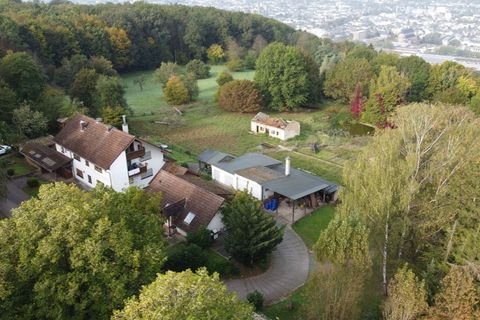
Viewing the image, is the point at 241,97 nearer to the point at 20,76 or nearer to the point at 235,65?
the point at 20,76

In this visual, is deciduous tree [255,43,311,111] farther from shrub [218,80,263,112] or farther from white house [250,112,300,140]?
white house [250,112,300,140]

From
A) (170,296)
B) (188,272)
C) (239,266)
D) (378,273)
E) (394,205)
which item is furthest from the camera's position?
(239,266)

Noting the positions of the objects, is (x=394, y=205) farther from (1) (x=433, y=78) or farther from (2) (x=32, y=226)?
(1) (x=433, y=78)

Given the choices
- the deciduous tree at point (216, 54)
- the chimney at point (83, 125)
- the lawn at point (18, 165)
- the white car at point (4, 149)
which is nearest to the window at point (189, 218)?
the chimney at point (83, 125)

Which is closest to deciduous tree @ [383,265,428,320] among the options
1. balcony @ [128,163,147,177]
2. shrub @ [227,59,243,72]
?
balcony @ [128,163,147,177]

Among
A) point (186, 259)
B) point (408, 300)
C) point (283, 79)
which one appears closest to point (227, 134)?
point (283, 79)

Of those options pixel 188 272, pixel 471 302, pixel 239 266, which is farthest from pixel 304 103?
pixel 188 272

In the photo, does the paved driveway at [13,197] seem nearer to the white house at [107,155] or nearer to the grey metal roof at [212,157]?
the white house at [107,155]
